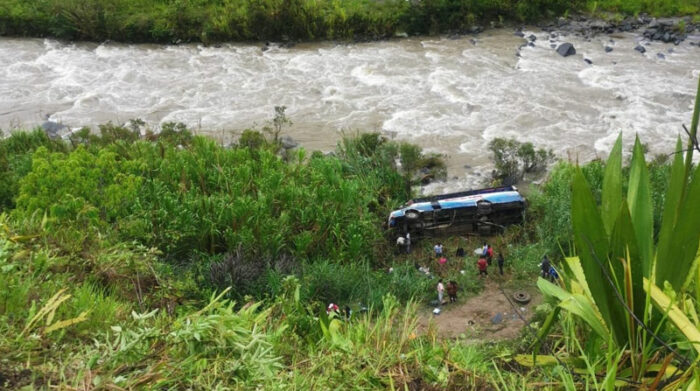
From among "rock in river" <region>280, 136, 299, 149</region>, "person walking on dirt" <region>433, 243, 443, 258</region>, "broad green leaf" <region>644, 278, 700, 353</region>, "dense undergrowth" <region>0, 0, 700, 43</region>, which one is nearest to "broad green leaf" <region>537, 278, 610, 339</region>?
"broad green leaf" <region>644, 278, 700, 353</region>

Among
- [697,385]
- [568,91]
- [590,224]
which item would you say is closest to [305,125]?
[568,91]

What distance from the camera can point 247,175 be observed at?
8219 mm

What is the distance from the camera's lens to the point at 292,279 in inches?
168

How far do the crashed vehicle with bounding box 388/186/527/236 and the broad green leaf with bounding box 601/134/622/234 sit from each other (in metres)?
4.90

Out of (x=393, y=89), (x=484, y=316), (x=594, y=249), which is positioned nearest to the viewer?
(x=594, y=249)

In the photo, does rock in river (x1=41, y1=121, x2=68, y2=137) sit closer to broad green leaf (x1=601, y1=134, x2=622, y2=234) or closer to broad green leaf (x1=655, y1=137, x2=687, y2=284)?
broad green leaf (x1=601, y1=134, x2=622, y2=234)

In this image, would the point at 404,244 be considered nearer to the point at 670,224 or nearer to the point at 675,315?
the point at 670,224

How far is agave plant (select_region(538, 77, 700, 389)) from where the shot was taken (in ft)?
9.05

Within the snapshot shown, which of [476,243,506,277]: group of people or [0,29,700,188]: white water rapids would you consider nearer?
[476,243,506,277]: group of people

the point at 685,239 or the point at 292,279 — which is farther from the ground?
the point at 685,239

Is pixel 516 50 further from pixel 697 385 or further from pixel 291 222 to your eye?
pixel 697 385

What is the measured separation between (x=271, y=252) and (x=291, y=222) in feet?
2.18

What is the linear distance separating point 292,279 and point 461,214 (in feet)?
14.6

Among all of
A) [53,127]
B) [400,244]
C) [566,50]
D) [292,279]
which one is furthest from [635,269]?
[566,50]
